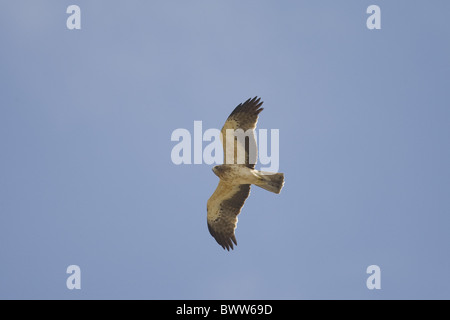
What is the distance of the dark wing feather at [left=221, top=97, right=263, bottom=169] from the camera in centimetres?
1355

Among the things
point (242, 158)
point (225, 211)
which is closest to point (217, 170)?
point (242, 158)

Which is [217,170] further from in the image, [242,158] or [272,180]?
[272,180]

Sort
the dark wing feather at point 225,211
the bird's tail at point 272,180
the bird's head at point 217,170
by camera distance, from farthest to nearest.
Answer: the dark wing feather at point 225,211, the bird's head at point 217,170, the bird's tail at point 272,180

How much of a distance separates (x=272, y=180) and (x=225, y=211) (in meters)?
1.63

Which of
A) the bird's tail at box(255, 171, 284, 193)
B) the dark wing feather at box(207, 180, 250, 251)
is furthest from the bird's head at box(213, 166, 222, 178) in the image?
the bird's tail at box(255, 171, 284, 193)

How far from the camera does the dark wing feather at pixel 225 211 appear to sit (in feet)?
46.3

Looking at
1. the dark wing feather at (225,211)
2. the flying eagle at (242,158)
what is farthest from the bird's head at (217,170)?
the dark wing feather at (225,211)

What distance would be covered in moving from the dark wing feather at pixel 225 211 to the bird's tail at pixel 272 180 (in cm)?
70

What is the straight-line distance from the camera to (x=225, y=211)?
47.2ft

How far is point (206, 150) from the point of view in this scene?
1395 centimetres

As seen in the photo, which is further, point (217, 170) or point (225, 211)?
point (225, 211)

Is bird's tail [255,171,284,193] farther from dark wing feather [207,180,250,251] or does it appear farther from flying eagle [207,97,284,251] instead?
dark wing feather [207,180,250,251]

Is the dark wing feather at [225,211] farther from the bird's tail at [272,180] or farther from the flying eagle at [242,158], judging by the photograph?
the bird's tail at [272,180]
